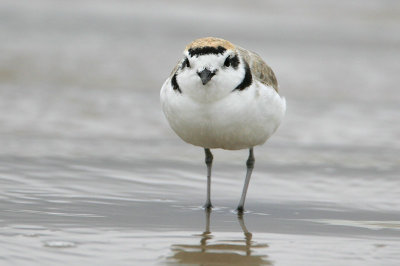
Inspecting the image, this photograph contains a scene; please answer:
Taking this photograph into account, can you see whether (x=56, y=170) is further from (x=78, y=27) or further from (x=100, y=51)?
(x=78, y=27)

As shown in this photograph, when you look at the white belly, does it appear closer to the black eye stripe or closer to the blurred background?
the black eye stripe

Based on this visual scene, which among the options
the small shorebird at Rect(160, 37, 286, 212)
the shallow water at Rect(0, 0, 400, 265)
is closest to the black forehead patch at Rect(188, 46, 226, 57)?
the small shorebird at Rect(160, 37, 286, 212)

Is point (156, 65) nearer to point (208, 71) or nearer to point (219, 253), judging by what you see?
point (208, 71)

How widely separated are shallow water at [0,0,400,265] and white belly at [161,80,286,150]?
2.07ft

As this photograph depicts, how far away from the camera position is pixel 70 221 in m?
5.77

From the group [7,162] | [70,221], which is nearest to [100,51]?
[7,162]

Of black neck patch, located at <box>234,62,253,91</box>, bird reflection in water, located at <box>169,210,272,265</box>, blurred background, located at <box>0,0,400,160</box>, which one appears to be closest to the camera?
bird reflection in water, located at <box>169,210,272,265</box>

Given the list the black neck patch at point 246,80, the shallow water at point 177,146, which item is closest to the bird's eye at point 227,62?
the black neck patch at point 246,80

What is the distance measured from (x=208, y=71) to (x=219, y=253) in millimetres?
1322

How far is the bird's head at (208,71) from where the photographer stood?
18.5ft

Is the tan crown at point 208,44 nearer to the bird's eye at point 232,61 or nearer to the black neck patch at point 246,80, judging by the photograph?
the bird's eye at point 232,61

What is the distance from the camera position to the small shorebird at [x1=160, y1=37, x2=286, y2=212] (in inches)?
223

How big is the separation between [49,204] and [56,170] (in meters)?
1.31

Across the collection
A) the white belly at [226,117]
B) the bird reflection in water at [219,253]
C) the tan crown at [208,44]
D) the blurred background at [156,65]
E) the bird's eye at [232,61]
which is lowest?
the bird reflection in water at [219,253]
